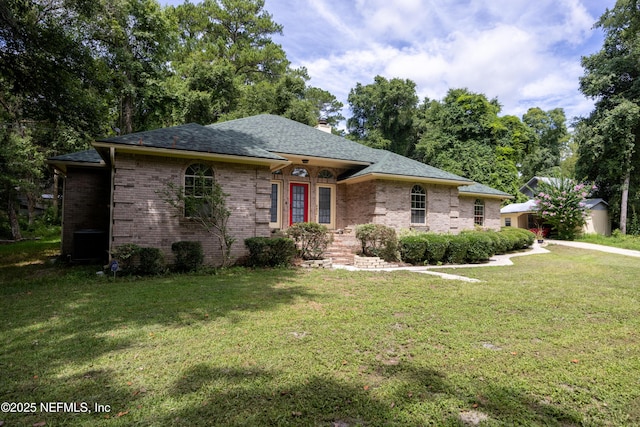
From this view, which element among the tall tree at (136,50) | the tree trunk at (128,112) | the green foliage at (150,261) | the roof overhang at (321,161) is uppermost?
the tall tree at (136,50)

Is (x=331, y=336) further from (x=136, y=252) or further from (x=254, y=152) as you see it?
(x=254, y=152)

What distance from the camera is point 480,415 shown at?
2590 millimetres

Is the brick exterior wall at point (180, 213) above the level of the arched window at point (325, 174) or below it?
below

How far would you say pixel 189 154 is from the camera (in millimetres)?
9500

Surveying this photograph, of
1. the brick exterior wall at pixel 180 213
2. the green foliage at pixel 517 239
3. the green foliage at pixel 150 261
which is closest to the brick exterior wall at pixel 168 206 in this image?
the brick exterior wall at pixel 180 213

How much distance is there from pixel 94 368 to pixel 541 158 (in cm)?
4806

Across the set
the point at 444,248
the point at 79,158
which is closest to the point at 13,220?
the point at 79,158

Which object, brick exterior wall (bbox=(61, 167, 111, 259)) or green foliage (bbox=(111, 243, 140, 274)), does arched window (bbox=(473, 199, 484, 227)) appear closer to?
green foliage (bbox=(111, 243, 140, 274))

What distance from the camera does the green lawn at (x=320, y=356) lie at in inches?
103

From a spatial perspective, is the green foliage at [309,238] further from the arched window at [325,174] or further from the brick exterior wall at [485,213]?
the brick exterior wall at [485,213]

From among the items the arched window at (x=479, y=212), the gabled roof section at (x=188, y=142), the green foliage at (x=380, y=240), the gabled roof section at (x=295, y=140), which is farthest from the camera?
the arched window at (x=479, y=212)

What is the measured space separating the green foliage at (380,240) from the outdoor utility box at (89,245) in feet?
30.2

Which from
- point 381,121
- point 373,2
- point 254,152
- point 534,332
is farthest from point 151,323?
point 381,121

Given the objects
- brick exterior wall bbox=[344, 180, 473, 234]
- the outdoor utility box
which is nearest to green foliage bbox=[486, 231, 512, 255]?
brick exterior wall bbox=[344, 180, 473, 234]
